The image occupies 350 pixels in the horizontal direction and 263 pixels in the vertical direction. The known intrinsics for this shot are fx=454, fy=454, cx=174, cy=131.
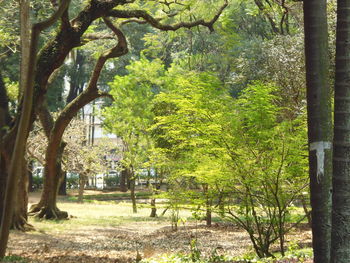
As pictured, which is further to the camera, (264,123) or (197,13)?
(197,13)

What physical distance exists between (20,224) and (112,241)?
3.04 meters

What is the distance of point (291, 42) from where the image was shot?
56.1ft

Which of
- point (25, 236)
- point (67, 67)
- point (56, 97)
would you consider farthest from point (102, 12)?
point (67, 67)

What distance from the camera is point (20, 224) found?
547 inches

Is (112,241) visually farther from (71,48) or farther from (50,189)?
(71,48)

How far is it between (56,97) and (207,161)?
3183 centimetres

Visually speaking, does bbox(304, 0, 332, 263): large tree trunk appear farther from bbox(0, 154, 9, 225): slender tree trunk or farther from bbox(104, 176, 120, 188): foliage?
bbox(104, 176, 120, 188): foliage

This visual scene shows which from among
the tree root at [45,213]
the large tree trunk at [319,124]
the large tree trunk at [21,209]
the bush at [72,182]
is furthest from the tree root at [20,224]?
the bush at [72,182]

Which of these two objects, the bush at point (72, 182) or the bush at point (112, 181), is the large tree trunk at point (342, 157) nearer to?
the bush at point (72, 182)

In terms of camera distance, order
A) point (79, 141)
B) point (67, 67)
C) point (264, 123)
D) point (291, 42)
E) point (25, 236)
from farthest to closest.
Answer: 1. point (67, 67)
2. point (79, 141)
3. point (291, 42)
4. point (25, 236)
5. point (264, 123)

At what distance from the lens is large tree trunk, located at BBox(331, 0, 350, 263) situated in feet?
11.5

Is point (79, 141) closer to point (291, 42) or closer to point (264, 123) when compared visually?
point (291, 42)

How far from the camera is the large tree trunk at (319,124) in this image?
402 cm

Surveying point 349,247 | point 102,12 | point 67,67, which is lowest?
point 349,247
